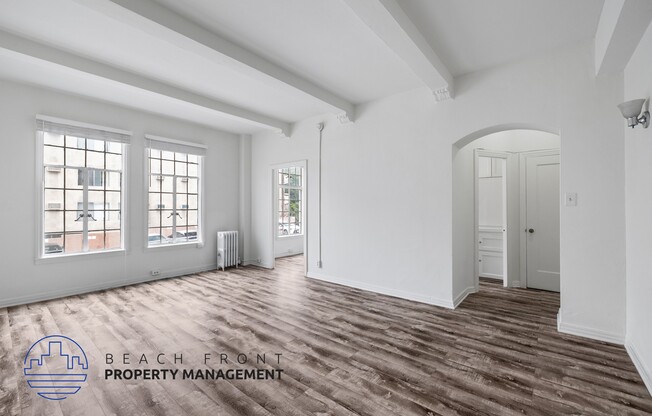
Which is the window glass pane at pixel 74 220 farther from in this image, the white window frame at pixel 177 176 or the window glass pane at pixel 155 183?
the window glass pane at pixel 155 183

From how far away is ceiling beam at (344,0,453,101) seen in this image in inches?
90.5

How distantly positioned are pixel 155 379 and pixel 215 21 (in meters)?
3.06

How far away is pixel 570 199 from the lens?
3.11m

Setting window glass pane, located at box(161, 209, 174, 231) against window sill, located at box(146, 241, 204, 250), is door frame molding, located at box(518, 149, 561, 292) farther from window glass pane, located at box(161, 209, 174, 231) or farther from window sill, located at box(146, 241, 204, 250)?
window glass pane, located at box(161, 209, 174, 231)

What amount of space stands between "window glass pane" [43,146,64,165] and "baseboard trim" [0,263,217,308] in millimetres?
1906

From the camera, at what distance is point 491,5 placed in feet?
8.29

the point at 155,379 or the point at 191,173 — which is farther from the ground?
the point at 191,173

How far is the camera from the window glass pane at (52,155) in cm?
439

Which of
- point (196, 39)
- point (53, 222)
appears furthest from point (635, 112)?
point (53, 222)

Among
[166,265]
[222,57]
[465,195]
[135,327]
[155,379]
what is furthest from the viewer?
[166,265]

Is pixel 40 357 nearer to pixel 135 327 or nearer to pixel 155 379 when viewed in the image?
pixel 135 327

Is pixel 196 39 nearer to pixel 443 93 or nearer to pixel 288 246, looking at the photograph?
pixel 443 93

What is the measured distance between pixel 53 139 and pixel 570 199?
6.80m

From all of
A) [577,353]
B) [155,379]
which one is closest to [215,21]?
[155,379]
